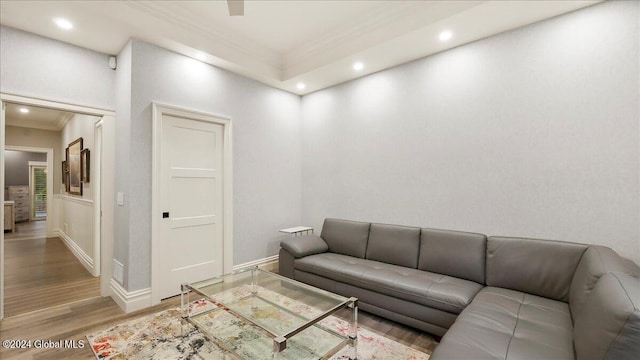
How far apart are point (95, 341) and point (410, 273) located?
9.34 feet

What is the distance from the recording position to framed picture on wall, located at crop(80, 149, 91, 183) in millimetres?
4285

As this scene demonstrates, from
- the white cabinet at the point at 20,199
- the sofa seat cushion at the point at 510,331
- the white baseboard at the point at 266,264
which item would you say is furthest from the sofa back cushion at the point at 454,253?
the white cabinet at the point at 20,199

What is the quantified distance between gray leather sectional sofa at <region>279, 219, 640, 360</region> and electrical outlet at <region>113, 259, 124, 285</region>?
1780mm

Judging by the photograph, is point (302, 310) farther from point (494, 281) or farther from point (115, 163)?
point (115, 163)

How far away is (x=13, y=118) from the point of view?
18.8 ft

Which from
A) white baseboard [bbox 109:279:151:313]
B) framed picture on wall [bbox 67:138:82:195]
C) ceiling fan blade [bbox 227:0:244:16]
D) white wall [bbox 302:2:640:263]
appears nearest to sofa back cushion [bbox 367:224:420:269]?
Result: white wall [bbox 302:2:640:263]

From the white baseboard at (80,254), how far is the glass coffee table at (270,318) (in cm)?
240

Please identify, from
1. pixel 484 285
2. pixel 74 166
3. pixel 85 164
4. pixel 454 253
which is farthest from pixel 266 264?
pixel 74 166

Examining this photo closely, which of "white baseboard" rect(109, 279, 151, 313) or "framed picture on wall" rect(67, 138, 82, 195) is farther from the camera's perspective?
"framed picture on wall" rect(67, 138, 82, 195)

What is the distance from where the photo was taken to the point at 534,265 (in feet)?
7.48

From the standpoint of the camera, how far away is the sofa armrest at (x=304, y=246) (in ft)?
11.1

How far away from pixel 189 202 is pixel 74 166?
11.4 ft

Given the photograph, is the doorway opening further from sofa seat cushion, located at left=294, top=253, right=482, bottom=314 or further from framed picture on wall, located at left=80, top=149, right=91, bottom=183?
sofa seat cushion, located at left=294, top=253, right=482, bottom=314

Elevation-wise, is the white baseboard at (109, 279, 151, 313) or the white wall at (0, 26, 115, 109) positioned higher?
the white wall at (0, 26, 115, 109)
